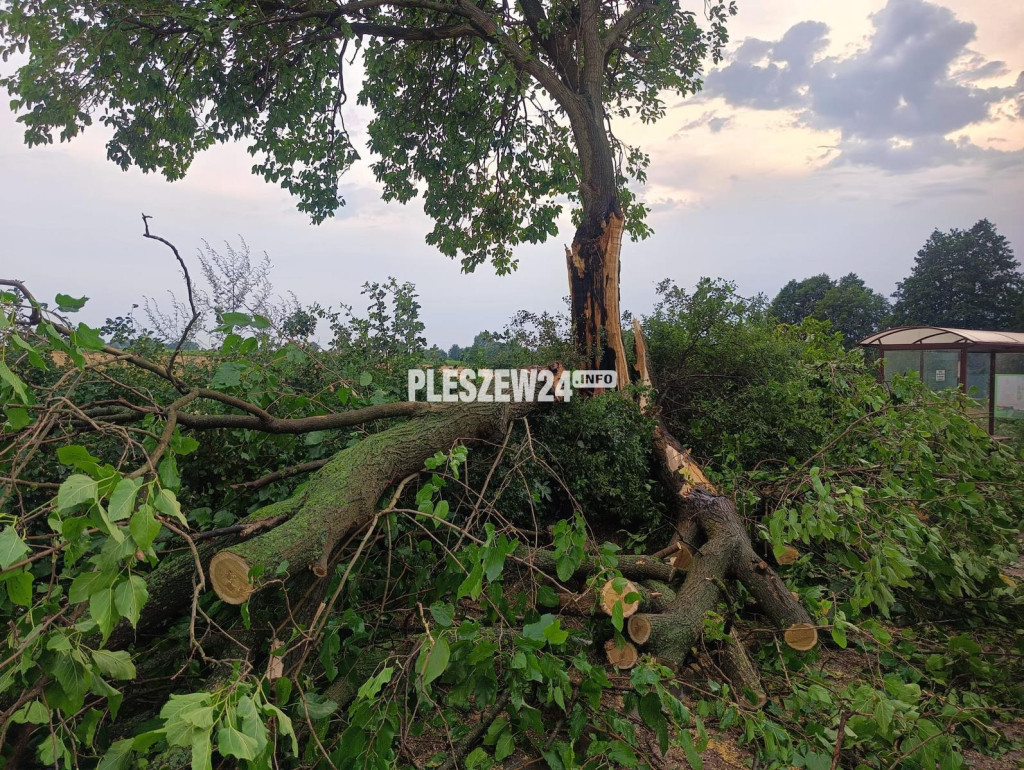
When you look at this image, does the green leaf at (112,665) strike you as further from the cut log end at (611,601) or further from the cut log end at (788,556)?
the cut log end at (788,556)

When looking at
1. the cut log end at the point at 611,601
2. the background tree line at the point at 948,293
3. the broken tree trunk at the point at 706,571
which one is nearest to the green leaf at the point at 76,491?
the cut log end at the point at 611,601

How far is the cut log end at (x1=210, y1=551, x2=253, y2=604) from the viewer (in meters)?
2.22

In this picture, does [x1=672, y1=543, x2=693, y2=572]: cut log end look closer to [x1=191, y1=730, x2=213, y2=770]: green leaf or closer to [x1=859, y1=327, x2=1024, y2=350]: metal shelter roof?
[x1=191, y1=730, x2=213, y2=770]: green leaf

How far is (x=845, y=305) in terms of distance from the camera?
3041 cm

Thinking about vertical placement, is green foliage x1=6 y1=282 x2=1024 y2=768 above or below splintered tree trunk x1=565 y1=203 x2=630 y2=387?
below

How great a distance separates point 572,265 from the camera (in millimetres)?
6957

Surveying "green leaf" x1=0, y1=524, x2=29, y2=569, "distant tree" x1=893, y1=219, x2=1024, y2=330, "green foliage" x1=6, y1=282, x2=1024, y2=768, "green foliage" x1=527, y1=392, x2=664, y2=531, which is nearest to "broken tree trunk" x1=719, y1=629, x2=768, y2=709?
"green foliage" x1=6, y1=282, x2=1024, y2=768

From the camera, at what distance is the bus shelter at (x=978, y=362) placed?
37.9 ft

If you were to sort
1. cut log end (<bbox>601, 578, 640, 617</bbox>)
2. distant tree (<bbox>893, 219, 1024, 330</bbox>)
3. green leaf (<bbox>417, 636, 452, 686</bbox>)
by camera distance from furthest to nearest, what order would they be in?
distant tree (<bbox>893, 219, 1024, 330</bbox>) < cut log end (<bbox>601, 578, 640, 617</bbox>) < green leaf (<bbox>417, 636, 452, 686</bbox>)

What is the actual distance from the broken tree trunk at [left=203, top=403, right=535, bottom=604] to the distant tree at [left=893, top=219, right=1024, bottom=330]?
30.7m

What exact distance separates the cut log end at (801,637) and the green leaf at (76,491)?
3.51 meters

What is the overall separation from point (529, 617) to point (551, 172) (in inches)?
370

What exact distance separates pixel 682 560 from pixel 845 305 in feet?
102

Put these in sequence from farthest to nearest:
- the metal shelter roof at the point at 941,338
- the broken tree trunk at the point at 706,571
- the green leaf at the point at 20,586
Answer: the metal shelter roof at the point at 941,338, the broken tree trunk at the point at 706,571, the green leaf at the point at 20,586
